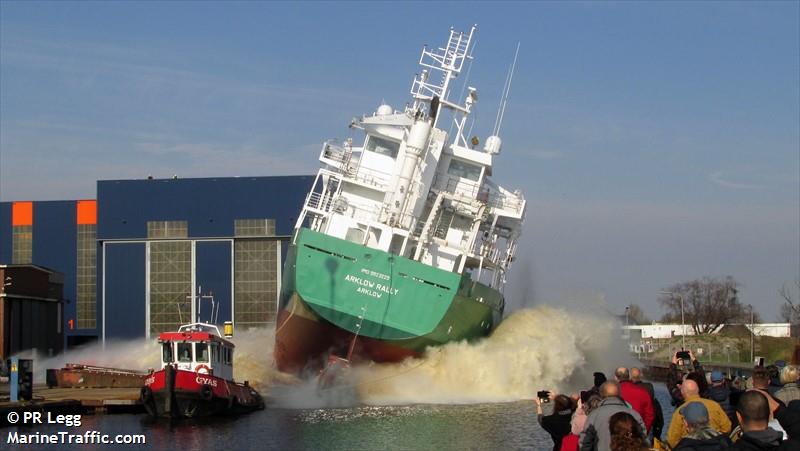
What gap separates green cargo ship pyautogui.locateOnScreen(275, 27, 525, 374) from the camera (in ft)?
126

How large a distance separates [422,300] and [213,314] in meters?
32.1

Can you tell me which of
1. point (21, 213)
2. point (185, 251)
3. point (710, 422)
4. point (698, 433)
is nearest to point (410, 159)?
point (710, 422)

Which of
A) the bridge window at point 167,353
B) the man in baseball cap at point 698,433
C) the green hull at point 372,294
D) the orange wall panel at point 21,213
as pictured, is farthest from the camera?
the orange wall panel at point 21,213

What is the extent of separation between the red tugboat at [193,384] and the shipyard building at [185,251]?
107ft

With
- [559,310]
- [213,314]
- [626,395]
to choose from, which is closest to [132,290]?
[213,314]

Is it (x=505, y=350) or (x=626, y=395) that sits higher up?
(x=626, y=395)

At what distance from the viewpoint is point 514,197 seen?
45.3m

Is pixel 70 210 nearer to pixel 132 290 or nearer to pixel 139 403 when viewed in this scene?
pixel 132 290

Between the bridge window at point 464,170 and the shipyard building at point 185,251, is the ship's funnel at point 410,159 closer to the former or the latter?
the bridge window at point 464,170

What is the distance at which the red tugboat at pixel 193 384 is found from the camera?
32938mm

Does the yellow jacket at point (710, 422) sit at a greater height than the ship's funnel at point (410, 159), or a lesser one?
lesser

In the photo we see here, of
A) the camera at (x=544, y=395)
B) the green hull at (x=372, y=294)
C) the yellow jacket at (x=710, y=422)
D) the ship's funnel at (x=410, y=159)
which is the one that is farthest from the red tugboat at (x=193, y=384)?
the yellow jacket at (x=710, y=422)

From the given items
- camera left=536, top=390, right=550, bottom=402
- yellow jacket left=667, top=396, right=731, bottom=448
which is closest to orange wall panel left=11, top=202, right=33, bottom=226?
camera left=536, top=390, right=550, bottom=402

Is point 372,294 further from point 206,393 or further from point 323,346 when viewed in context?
point 206,393
